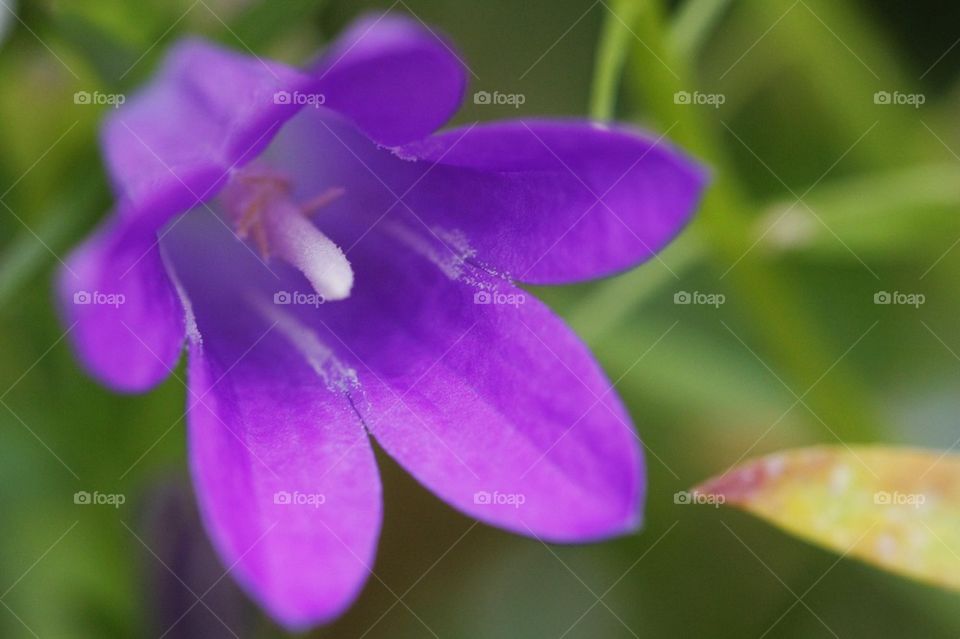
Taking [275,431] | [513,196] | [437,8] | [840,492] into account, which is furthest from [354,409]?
[437,8]

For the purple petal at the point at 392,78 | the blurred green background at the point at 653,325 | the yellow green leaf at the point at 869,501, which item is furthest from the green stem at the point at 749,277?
the purple petal at the point at 392,78

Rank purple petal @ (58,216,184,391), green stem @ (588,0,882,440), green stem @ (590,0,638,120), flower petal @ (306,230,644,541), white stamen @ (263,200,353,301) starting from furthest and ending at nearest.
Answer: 1. green stem @ (588,0,882,440)
2. green stem @ (590,0,638,120)
3. white stamen @ (263,200,353,301)
4. flower petal @ (306,230,644,541)
5. purple petal @ (58,216,184,391)

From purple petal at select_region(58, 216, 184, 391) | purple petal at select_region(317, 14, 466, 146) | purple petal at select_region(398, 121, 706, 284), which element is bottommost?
purple petal at select_region(58, 216, 184, 391)

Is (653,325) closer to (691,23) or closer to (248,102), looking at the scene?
(691,23)

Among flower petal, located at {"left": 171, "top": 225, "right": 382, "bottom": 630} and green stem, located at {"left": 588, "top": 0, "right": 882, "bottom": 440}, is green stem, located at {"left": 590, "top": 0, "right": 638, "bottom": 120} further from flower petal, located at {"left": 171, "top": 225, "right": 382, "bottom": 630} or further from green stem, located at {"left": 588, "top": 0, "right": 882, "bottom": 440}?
flower petal, located at {"left": 171, "top": 225, "right": 382, "bottom": 630}

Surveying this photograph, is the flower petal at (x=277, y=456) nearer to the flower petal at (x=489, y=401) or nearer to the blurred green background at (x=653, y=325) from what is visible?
the flower petal at (x=489, y=401)

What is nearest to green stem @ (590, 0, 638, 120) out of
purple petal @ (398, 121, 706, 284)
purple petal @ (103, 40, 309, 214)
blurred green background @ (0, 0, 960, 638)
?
blurred green background @ (0, 0, 960, 638)

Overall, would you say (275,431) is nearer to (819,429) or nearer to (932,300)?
(819,429)

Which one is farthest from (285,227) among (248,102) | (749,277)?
(749,277)
